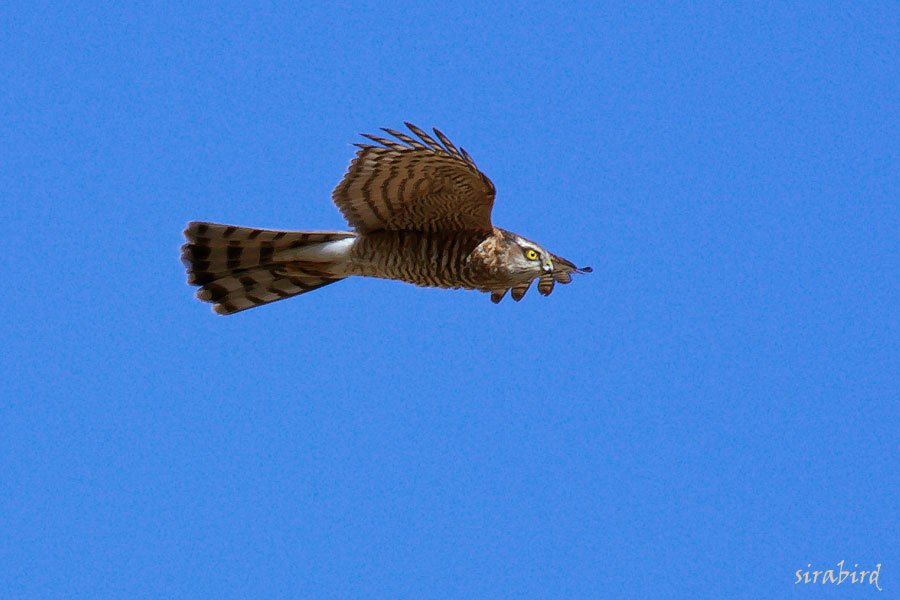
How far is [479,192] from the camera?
9000mm

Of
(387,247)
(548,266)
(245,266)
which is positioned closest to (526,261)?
(548,266)

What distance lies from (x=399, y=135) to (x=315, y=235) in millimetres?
1551

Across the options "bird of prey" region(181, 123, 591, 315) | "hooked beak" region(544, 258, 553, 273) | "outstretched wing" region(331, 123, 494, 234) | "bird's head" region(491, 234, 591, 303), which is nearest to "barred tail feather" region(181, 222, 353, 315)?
"bird of prey" region(181, 123, 591, 315)

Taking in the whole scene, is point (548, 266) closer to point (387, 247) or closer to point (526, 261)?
point (526, 261)

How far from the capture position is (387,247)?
958 cm

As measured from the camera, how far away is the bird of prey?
29.4 feet

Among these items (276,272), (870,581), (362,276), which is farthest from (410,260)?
(870,581)

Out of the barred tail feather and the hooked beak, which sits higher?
the hooked beak

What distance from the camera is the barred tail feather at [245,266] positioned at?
9672 millimetres

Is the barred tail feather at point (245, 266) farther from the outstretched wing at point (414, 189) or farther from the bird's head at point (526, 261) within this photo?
the bird's head at point (526, 261)

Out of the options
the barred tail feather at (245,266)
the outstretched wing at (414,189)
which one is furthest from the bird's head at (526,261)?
the barred tail feather at (245,266)

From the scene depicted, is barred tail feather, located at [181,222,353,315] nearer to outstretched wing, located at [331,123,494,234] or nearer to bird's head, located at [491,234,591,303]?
outstretched wing, located at [331,123,494,234]

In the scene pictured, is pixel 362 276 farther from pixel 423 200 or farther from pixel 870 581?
pixel 870 581

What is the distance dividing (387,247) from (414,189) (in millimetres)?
693
